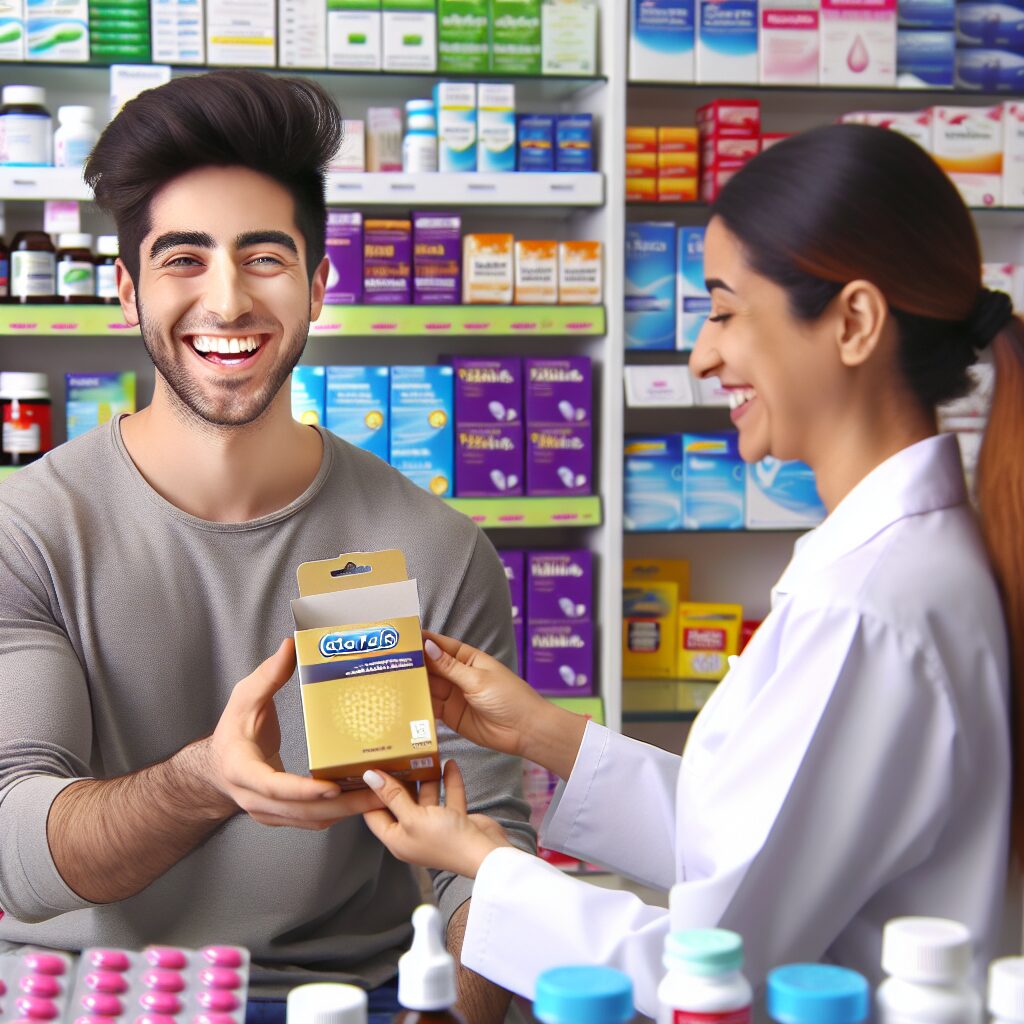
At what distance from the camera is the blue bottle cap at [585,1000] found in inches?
28.2

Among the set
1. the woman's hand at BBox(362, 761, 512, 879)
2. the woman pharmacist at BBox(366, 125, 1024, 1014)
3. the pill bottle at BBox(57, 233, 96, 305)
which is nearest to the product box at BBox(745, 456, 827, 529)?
the pill bottle at BBox(57, 233, 96, 305)

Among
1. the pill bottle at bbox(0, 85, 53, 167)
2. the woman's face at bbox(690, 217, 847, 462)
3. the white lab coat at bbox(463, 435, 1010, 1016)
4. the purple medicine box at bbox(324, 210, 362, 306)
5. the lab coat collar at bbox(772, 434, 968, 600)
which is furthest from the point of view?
the purple medicine box at bbox(324, 210, 362, 306)

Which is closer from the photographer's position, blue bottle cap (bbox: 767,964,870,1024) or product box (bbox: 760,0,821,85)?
blue bottle cap (bbox: 767,964,870,1024)

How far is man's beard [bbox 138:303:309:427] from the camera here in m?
1.72

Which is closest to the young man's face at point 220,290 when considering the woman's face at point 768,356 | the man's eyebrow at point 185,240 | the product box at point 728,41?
the man's eyebrow at point 185,240

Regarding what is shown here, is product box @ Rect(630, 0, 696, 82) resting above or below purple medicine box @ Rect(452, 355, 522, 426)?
above

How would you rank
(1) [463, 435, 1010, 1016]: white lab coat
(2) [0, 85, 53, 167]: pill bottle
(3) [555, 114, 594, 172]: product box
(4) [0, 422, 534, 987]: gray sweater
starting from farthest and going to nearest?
(3) [555, 114, 594, 172]: product box, (2) [0, 85, 53, 167]: pill bottle, (4) [0, 422, 534, 987]: gray sweater, (1) [463, 435, 1010, 1016]: white lab coat

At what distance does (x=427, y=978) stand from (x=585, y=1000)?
0.12 m

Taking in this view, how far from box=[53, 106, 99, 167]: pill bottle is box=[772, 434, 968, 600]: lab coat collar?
95.6 inches

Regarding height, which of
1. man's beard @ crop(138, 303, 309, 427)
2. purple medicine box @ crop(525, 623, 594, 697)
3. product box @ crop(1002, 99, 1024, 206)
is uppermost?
product box @ crop(1002, 99, 1024, 206)

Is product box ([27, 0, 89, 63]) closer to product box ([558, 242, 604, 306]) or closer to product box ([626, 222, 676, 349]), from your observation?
product box ([558, 242, 604, 306])

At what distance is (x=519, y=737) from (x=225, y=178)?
826mm

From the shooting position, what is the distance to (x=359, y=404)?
3.20 meters

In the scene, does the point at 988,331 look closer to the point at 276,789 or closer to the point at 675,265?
the point at 276,789
